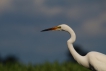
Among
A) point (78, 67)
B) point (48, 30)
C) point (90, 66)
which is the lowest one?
point (78, 67)

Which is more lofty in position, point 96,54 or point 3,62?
point 96,54

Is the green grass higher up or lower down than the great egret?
lower down

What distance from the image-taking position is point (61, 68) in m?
15.3

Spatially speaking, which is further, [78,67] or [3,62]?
[3,62]

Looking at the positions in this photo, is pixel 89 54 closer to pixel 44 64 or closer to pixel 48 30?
pixel 48 30

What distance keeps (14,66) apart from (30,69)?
91cm

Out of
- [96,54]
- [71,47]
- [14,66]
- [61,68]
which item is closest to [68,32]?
[71,47]

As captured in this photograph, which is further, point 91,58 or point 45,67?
point 45,67

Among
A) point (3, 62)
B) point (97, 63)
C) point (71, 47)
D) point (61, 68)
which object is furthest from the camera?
point (3, 62)

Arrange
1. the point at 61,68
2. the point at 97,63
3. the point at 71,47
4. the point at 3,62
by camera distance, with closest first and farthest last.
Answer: the point at 97,63
the point at 71,47
the point at 61,68
the point at 3,62

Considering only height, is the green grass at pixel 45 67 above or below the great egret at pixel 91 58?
below

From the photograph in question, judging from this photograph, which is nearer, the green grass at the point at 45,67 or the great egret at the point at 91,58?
the great egret at the point at 91,58

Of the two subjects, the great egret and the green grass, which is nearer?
the great egret

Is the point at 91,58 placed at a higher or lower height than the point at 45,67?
higher
